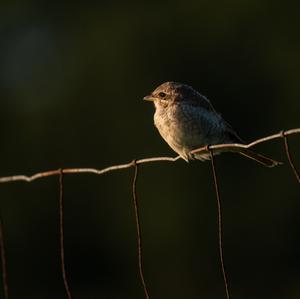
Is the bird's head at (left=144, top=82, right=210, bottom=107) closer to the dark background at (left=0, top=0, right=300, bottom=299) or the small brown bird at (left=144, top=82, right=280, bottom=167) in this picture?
the small brown bird at (left=144, top=82, right=280, bottom=167)

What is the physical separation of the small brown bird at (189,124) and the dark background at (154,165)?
15.7 metres

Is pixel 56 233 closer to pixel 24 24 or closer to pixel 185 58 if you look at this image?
pixel 185 58

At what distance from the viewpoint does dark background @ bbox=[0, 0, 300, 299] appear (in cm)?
2758

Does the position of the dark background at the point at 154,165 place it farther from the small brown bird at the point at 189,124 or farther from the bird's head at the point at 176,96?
the small brown bird at the point at 189,124

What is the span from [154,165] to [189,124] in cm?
2024

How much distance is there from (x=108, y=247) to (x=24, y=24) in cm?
1266

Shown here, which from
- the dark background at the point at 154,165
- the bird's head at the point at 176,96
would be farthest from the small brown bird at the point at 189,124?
the dark background at the point at 154,165

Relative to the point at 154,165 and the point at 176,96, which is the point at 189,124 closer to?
the point at 176,96

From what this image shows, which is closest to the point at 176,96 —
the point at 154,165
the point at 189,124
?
the point at 189,124

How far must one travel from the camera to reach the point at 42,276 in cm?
2944

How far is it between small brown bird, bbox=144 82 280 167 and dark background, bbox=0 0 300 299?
15680 millimetres

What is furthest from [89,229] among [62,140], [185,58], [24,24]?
[24,24]

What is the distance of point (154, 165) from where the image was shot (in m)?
28.6

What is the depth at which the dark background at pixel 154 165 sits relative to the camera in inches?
1086
